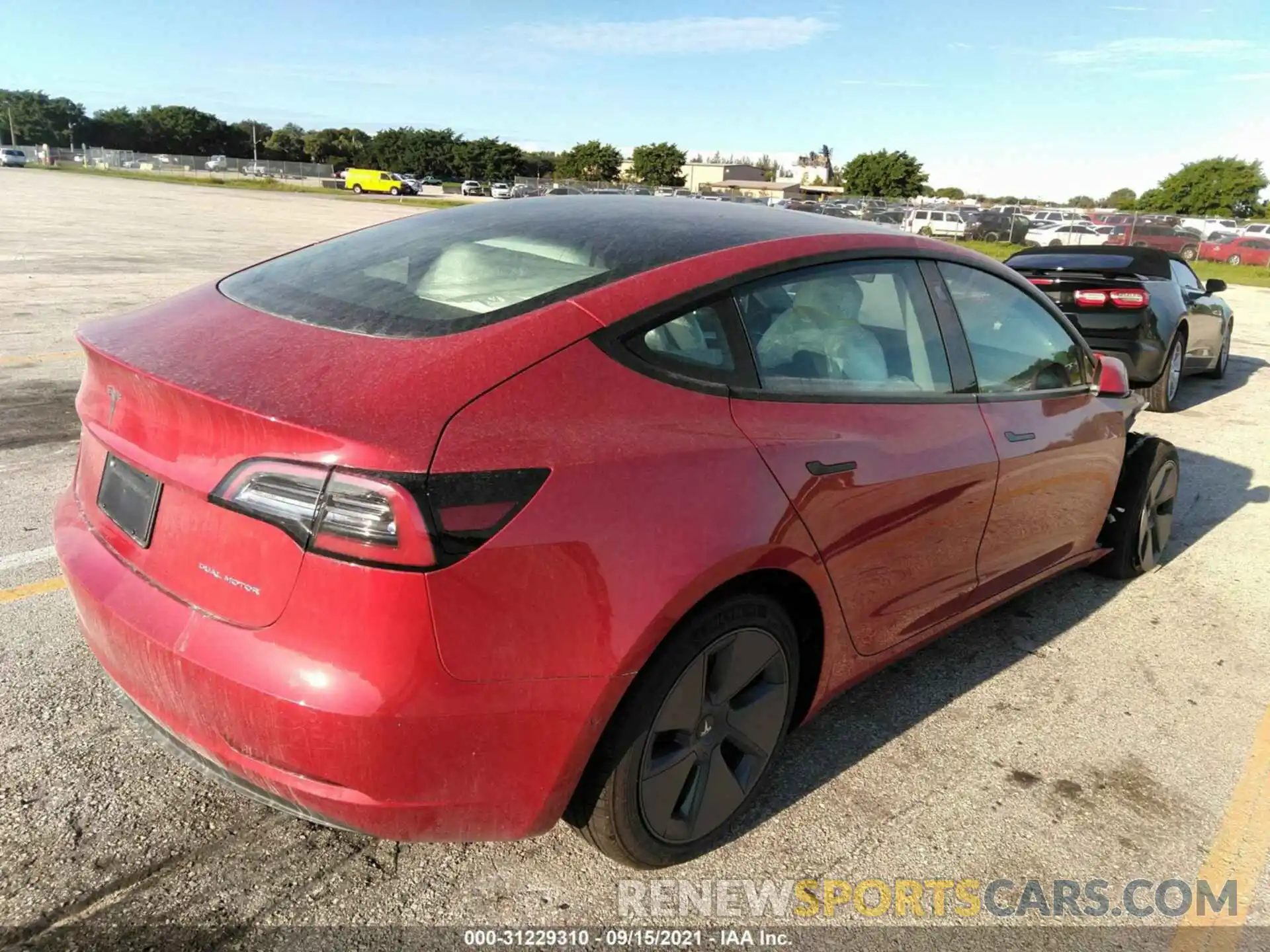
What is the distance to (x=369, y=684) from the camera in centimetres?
A: 179

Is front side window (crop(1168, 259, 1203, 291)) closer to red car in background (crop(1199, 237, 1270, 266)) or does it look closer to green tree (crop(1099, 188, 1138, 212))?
red car in background (crop(1199, 237, 1270, 266))

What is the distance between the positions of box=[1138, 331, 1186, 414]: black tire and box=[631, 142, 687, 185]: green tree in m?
85.9

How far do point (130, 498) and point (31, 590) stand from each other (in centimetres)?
193

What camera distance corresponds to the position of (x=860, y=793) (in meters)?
2.82

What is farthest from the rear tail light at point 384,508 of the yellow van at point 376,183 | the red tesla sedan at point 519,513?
the yellow van at point 376,183

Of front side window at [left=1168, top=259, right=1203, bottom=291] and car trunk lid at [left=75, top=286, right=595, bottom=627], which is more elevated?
front side window at [left=1168, top=259, right=1203, bottom=291]

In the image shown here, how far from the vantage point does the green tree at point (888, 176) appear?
8169cm

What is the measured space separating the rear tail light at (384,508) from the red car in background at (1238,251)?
40.8 m

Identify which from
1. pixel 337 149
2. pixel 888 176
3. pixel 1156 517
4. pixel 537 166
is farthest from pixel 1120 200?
pixel 1156 517

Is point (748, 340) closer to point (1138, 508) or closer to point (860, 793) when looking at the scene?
point (860, 793)

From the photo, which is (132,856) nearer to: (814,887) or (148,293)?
(814,887)

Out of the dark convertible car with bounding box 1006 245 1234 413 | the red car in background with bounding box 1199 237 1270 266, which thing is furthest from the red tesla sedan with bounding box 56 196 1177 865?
the red car in background with bounding box 1199 237 1270 266

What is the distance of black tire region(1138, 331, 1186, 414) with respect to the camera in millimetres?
8633

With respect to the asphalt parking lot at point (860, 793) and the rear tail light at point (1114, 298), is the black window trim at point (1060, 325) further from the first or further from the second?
the rear tail light at point (1114, 298)
